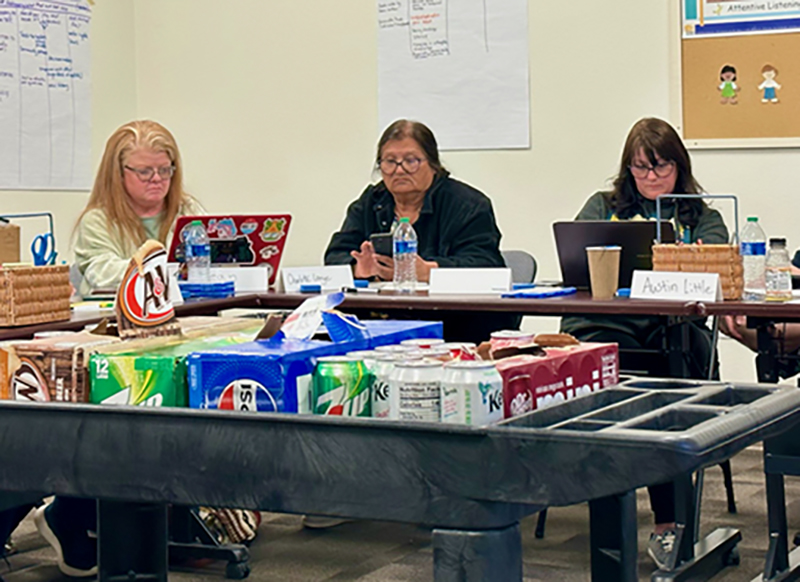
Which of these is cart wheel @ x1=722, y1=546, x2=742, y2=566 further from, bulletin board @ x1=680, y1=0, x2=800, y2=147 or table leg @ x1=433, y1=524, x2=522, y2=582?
bulletin board @ x1=680, y1=0, x2=800, y2=147

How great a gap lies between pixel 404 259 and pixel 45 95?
2.16 m

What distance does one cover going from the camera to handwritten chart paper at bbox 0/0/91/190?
477 centimetres

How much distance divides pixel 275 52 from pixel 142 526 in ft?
13.1

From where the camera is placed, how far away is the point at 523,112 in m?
4.79

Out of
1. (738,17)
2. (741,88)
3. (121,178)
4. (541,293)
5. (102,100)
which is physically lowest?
(541,293)

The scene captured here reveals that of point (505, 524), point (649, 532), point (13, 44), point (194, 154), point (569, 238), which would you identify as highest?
point (13, 44)

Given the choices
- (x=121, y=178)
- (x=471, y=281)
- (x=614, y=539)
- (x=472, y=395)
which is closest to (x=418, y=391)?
(x=472, y=395)

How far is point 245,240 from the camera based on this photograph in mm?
3572

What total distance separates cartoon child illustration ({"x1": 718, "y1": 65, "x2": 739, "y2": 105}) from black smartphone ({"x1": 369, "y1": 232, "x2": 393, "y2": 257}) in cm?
155

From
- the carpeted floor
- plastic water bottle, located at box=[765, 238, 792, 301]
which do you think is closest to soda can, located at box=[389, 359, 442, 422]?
the carpeted floor

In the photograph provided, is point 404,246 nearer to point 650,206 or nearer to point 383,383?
point 650,206

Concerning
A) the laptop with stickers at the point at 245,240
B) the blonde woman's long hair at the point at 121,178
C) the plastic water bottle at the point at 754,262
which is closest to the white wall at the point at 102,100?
the blonde woman's long hair at the point at 121,178

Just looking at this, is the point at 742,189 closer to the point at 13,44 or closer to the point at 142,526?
the point at 13,44

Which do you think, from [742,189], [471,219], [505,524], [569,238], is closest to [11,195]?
[471,219]
